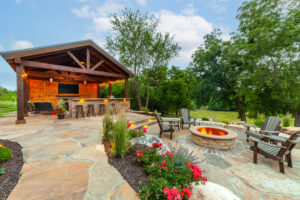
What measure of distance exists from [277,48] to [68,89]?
654 inches

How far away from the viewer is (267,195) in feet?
6.18

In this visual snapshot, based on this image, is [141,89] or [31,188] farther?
[141,89]

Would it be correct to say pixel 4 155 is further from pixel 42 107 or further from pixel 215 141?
pixel 42 107

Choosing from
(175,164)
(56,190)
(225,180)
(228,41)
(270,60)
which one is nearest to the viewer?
(56,190)

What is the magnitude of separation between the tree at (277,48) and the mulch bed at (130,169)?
9979mm

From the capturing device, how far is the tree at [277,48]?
293 inches

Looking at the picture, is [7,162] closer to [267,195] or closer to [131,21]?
[267,195]

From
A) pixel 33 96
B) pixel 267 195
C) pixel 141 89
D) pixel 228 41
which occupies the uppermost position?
pixel 228 41

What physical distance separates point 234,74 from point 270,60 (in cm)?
232

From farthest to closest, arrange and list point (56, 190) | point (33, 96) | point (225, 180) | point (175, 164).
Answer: point (33, 96) → point (225, 180) → point (175, 164) → point (56, 190)

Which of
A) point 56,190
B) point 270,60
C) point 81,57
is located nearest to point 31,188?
point 56,190

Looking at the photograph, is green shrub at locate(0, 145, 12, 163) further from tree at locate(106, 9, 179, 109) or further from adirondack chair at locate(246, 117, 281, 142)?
tree at locate(106, 9, 179, 109)

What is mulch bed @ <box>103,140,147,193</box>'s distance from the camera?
1671 mm

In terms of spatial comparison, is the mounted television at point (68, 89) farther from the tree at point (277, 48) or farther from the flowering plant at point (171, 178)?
the tree at point (277, 48)
